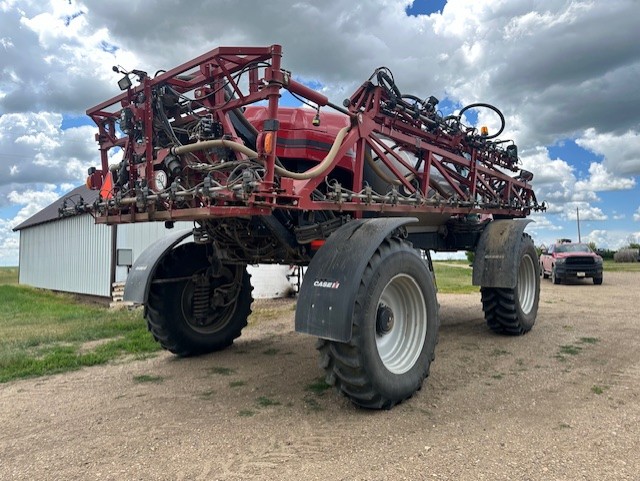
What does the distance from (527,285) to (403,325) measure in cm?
388

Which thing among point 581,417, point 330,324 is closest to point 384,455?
point 330,324

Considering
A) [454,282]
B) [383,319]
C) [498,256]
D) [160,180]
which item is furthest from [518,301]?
[454,282]

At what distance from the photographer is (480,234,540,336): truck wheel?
7082mm

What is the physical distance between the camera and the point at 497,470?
3.16 meters

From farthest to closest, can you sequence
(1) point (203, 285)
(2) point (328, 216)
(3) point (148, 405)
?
1. (1) point (203, 285)
2. (2) point (328, 216)
3. (3) point (148, 405)

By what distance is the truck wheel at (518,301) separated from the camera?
7082 mm

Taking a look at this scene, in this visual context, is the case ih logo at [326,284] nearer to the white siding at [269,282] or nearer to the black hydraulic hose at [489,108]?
the black hydraulic hose at [489,108]

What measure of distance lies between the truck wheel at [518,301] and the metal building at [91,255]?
665 centimetres

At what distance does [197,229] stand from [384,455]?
135 inches

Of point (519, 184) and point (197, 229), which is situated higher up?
point (519, 184)

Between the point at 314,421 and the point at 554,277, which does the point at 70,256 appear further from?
the point at 554,277

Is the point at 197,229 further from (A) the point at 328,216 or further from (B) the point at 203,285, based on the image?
(A) the point at 328,216

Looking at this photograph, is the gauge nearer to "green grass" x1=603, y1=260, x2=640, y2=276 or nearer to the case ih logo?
the case ih logo

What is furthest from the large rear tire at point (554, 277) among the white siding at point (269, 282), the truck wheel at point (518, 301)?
the truck wheel at point (518, 301)
